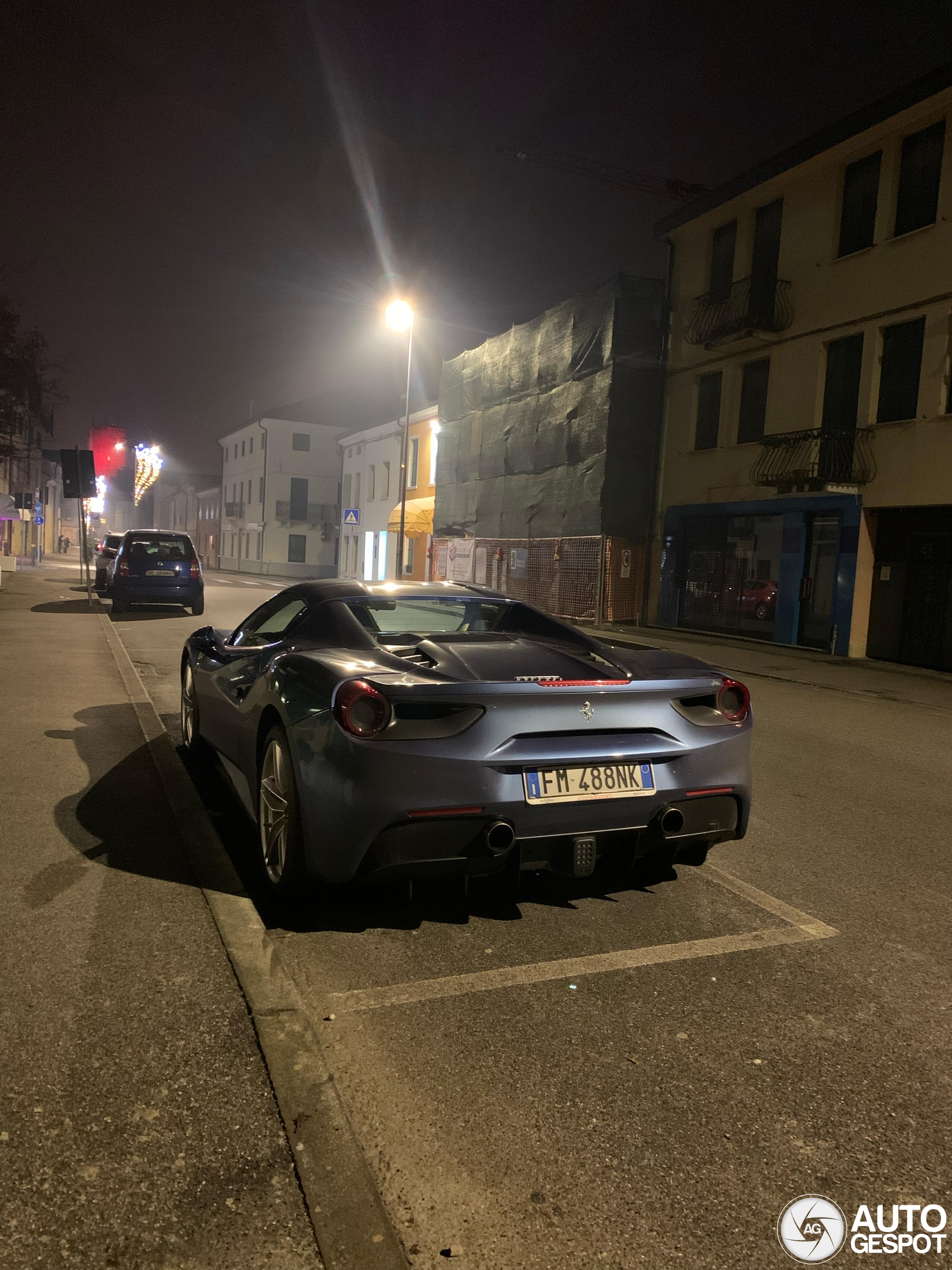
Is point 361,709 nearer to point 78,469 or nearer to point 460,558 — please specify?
point 78,469

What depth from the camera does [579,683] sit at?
3574mm

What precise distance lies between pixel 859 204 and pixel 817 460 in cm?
503

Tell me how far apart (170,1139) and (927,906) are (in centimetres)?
326

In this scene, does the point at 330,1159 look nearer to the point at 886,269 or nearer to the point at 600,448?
the point at 886,269

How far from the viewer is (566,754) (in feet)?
11.2

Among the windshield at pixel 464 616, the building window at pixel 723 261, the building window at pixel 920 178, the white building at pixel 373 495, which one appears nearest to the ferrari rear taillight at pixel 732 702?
the windshield at pixel 464 616

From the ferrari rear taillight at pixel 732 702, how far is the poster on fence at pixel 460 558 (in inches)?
1057

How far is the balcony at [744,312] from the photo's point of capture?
19.7 metres

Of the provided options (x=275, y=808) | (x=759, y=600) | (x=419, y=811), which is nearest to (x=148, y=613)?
(x=759, y=600)

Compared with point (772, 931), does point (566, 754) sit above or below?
above

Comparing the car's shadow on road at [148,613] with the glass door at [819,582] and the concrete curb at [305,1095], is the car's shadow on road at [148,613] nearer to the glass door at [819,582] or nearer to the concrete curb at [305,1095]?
the glass door at [819,582]

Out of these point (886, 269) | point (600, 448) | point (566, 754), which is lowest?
point (566, 754)

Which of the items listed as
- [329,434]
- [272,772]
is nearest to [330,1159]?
[272,772]

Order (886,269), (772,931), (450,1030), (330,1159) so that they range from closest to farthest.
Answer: (330,1159) < (450,1030) < (772,931) < (886,269)
